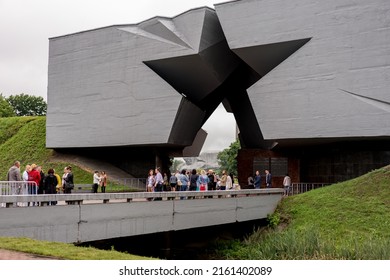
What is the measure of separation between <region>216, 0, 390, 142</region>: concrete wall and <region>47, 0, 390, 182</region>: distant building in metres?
0.05

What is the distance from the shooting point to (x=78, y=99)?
107 feet

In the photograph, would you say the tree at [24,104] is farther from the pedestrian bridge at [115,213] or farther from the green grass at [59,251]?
the green grass at [59,251]

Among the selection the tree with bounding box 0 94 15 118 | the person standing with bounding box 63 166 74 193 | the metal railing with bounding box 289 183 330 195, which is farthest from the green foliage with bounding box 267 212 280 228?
the tree with bounding box 0 94 15 118

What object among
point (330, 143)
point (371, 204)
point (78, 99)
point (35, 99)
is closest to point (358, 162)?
point (330, 143)

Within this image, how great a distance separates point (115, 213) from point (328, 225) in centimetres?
916

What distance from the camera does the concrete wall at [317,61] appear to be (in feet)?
76.7

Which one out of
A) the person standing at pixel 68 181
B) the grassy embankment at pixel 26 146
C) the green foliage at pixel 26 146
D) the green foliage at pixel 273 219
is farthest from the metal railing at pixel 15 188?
the green foliage at pixel 26 146

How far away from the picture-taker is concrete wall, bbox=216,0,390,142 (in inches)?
920

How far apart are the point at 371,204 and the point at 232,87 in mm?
18016

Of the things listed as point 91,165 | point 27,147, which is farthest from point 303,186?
point 27,147

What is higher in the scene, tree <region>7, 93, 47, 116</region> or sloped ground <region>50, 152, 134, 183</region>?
tree <region>7, 93, 47, 116</region>

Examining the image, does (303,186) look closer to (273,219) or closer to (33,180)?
(273,219)

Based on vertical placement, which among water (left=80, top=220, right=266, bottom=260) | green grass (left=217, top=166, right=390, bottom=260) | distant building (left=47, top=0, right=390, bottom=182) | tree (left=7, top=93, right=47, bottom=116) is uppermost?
tree (left=7, top=93, right=47, bottom=116)

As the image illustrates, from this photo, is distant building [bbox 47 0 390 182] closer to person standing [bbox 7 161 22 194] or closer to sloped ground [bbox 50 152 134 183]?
sloped ground [bbox 50 152 134 183]
